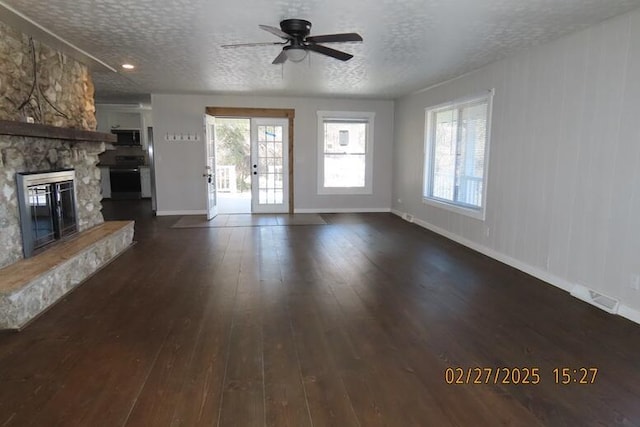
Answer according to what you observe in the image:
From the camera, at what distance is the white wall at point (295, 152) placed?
26.7ft

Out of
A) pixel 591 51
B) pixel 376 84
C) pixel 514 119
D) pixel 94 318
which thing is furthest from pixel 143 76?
pixel 591 51

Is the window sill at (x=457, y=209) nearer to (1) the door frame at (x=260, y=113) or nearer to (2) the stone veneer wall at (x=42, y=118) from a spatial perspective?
(1) the door frame at (x=260, y=113)

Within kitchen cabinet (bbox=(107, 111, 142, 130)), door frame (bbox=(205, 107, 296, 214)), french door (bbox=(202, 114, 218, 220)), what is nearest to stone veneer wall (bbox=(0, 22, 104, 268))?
french door (bbox=(202, 114, 218, 220))

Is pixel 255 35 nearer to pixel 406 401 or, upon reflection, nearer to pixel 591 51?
pixel 591 51

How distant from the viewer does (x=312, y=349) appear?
8.95ft

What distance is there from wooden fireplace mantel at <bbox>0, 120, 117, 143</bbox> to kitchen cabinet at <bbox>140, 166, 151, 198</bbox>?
5921mm

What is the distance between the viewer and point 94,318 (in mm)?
3219

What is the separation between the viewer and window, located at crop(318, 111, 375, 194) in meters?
8.60

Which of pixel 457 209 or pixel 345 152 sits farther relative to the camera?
pixel 345 152

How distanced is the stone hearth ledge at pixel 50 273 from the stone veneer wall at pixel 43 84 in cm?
131

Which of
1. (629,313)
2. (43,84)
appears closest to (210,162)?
(43,84)

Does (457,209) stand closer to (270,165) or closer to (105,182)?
(270,165)

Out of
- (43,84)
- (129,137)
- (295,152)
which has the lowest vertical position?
(295,152)

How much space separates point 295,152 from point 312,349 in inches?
248
